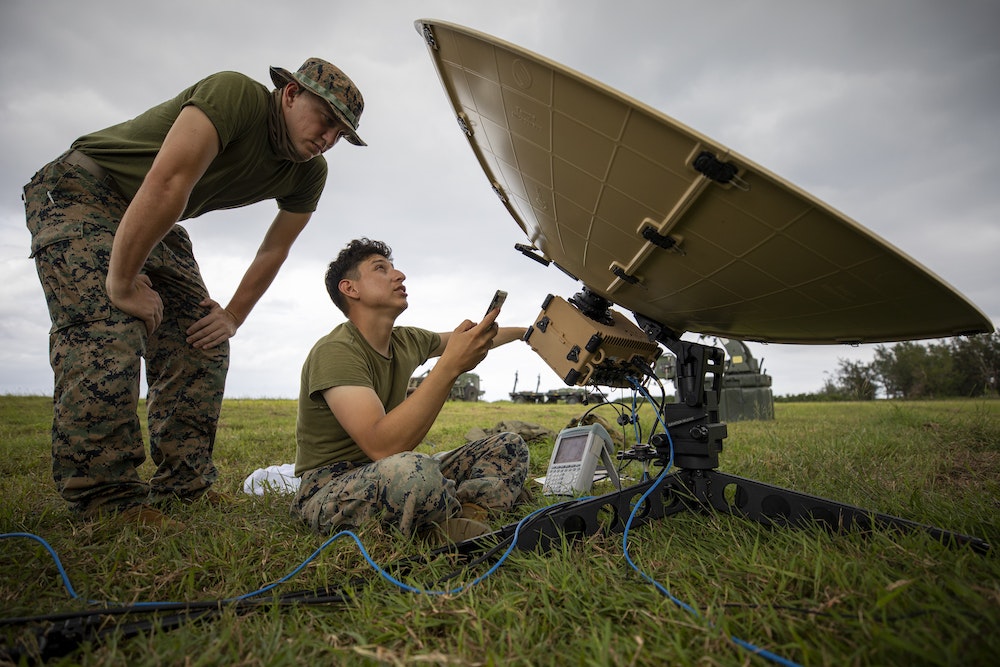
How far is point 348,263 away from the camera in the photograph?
292 centimetres

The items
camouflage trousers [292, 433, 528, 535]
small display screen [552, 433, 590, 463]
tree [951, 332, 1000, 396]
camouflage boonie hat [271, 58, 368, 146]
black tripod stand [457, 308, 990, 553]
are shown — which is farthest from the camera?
tree [951, 332, 1000, 396]

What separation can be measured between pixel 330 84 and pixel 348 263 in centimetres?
93

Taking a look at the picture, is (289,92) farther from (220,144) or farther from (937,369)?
(937,369)

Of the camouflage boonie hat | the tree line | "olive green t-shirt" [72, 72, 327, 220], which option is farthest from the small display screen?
the tree line

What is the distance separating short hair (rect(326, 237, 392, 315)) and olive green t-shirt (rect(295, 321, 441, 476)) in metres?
0.31

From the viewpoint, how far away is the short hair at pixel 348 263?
2893 millimetres

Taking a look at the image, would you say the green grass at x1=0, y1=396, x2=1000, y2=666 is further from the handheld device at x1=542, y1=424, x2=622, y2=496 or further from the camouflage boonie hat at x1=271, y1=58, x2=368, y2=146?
the camouflage boonie hat at x1=271, y1=58, x2=368, y2=146

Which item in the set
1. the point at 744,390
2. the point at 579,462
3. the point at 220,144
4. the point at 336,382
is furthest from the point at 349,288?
the point at 744,390

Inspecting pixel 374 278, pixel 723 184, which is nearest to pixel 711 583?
pixel 723 184

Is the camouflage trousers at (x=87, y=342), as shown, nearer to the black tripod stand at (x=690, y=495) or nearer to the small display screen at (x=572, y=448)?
the black tripod stand at (x=690, y=495)

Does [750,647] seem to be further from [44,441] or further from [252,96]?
[44,441]

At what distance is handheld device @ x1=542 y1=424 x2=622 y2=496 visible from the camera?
2.98 m

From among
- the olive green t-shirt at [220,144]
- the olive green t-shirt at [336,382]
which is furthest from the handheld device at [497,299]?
the olive green t-shirt at [220,144]

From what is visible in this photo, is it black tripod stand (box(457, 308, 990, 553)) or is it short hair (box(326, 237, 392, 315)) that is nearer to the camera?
black tripod stand (box(457, 308, 990, 553))
